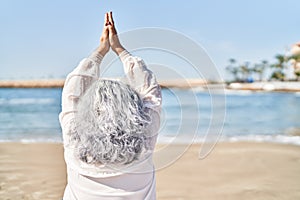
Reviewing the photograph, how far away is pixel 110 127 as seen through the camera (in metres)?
1.17

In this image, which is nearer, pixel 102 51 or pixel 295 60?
pixel 102 51

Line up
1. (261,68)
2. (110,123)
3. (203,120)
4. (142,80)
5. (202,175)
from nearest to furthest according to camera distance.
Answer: (110,123)
(142,80)
(202,175)
(203,120)
(261,68)

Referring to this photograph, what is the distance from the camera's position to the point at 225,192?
356cm

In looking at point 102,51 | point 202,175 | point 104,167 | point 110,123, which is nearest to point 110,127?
point 110,123

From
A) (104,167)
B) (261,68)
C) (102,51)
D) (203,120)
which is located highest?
(102,51)

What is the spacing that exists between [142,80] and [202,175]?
9.91ft

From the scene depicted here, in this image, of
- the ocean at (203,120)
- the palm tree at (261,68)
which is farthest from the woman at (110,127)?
the palm tree at (261,68)

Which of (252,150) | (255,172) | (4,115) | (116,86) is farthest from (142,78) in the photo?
(4,115)

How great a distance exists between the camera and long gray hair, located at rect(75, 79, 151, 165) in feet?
3.82

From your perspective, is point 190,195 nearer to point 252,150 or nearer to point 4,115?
point 252,150

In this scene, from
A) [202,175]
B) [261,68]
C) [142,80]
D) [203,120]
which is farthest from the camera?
[261,68]

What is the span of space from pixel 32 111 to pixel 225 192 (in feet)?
32.9

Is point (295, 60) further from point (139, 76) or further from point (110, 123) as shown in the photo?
point (110, 123)

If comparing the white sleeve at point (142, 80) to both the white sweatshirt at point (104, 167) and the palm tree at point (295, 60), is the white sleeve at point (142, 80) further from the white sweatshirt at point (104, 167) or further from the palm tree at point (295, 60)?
the palm tree at point (295, 60)
